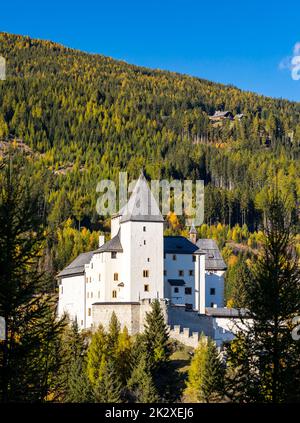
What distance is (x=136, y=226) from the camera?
67.8 meters

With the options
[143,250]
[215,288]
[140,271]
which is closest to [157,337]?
[140,271]

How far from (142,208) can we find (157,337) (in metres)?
13.6

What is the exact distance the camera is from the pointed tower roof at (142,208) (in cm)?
6819

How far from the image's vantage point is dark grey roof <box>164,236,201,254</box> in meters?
72.8

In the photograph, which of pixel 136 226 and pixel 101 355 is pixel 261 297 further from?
pixel 136 226

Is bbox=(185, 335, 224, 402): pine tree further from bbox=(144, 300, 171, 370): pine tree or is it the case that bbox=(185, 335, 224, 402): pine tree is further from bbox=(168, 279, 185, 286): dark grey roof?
bbox=(168, 279, 185, 286): dark grey roof

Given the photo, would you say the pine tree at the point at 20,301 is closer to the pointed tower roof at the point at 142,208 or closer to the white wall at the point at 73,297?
the pointed tower roof at the point at 142,208

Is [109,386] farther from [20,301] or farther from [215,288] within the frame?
[20,301]

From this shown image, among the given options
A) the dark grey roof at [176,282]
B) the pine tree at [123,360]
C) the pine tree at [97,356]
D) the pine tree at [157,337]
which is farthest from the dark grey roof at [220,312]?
the pine tree at [97,356]

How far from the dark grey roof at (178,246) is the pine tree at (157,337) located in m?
11.0

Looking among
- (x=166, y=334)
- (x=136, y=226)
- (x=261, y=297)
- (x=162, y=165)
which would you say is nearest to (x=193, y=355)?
(x=166, y=334)

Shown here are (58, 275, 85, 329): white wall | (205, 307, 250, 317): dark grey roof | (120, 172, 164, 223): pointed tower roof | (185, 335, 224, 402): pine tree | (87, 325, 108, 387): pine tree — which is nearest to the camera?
(185, 335, 224, 402): pine tree

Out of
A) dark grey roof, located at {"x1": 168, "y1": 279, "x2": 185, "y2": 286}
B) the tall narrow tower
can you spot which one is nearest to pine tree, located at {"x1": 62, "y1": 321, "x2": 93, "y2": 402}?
the tall narrow tower

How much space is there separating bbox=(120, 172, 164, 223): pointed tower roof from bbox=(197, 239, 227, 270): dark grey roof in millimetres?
12153
